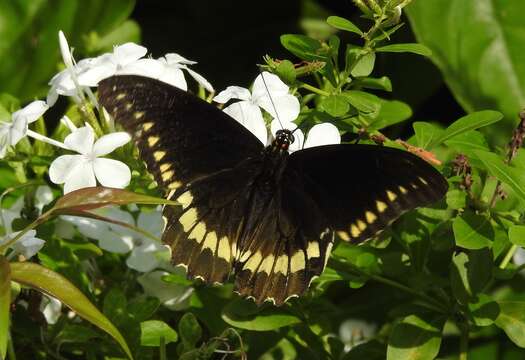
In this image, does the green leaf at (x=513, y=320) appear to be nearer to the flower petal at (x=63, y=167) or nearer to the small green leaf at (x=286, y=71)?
the small green leaf at (x=286, y=71)

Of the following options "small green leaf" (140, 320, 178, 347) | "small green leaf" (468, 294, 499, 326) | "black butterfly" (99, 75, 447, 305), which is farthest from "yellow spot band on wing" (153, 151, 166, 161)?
"small green leaf" (468, 294, 499, 326)

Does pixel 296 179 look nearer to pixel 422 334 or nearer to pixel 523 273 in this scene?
pixel 422 334

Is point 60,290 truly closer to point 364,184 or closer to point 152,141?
point 152,141

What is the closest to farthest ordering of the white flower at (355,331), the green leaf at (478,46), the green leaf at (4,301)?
the green leaf at (4,301), the white flower at (355,331), the green leaf at (478,46)

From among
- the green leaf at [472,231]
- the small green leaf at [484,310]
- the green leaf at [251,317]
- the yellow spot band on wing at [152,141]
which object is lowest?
the small green leaf at [484,310]

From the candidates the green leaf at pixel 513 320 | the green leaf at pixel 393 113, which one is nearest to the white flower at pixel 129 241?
the green leaf at pixel 393 113

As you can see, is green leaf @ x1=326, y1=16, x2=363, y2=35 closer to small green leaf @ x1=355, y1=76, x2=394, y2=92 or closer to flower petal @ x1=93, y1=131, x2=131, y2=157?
small green leaf @ x1=355, y1=76, x2=394, y2=92
